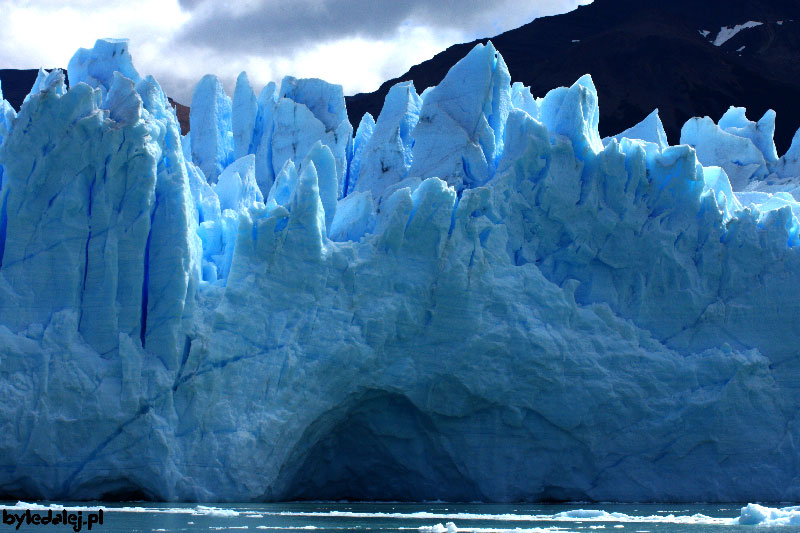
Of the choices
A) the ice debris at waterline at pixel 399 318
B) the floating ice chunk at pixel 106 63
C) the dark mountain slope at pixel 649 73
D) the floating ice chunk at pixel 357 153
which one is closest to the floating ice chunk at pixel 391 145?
the ice debris at waterline at pixel 399 318

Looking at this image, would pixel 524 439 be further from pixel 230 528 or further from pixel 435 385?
pixel 230 528

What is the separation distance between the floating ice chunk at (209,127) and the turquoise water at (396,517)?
10399 mm

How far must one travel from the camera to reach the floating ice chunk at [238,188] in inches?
921

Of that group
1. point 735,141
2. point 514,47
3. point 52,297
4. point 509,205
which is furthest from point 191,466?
point 514,47

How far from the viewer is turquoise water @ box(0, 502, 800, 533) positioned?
1484 cm

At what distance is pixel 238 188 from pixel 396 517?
8.72 meters

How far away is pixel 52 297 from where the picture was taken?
19141 millimetres

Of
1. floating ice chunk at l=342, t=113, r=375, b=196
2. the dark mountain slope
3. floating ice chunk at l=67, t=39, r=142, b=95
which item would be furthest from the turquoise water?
the dark mountain slope

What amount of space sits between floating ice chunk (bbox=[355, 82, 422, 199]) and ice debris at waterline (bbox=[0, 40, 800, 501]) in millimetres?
813

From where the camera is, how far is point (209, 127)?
28.0m

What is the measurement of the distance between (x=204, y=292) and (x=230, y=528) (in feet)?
20.6

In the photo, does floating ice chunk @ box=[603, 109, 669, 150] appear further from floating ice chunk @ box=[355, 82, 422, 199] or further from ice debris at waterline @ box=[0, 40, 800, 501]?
floating ice chunk @ box=[355, 82, 422, 199]

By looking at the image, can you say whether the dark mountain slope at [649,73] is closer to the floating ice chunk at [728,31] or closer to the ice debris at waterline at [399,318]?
the floating ice chunk at [728,31]

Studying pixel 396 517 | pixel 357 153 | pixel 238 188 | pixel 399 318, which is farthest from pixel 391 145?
pixel 396 517
